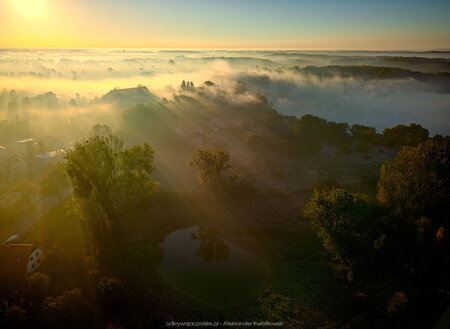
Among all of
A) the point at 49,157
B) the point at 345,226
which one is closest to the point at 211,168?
the point at 345,226

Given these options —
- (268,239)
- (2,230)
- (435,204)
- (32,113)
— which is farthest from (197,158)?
(32,113)

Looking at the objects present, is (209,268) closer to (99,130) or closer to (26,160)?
(26,160)

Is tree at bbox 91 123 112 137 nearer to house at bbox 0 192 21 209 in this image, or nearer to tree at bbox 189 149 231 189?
house at bbox 0 192 21 209

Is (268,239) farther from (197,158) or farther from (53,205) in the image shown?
(53,205)

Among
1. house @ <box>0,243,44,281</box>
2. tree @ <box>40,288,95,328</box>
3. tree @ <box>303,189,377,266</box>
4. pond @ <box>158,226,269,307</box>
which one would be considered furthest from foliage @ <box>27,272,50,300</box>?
tree @ <box>303,189,377,266</box>

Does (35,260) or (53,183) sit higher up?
(53,183)

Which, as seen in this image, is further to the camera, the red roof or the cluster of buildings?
the cluster of buildings

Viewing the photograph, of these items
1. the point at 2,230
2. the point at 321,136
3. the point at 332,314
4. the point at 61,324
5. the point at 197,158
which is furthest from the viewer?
the point at 321,136
